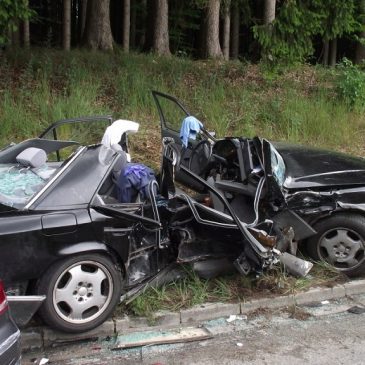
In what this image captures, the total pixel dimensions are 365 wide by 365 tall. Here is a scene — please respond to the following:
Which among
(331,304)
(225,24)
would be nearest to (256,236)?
(331,304)

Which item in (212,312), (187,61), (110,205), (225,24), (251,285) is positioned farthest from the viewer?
(225,24)

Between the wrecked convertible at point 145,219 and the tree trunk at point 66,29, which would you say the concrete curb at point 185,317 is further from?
the tree trunk at point 66,29

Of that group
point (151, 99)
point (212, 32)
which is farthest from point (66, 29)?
point (151, 99)

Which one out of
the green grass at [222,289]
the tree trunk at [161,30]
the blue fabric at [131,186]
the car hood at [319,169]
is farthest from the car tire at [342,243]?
the tree trunk at [161,30]

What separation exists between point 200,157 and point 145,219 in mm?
1733

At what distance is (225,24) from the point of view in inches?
663

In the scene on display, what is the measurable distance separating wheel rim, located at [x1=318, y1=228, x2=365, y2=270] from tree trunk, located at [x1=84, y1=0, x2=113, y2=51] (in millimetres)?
10443

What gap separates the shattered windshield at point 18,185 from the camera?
4.02m

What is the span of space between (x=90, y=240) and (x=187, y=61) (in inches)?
358

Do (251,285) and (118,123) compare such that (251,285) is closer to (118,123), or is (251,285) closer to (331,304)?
(331,304)

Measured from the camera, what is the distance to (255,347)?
4129 mm

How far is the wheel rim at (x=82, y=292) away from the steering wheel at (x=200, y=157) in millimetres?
1942

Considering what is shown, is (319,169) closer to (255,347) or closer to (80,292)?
(255,347)

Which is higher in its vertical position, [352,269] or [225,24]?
[225,24]
